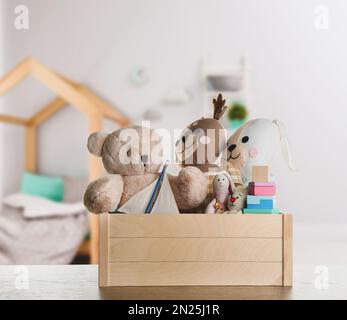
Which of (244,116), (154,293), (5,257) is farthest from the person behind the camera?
(244,116)

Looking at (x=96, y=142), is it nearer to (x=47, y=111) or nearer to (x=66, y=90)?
(x=66, y=90)

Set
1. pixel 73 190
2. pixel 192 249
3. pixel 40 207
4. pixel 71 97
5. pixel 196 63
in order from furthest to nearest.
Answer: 1. pixel 196 63
2. pixel 73 190
3. pixel 40 207
4. pixel 71 97
5. pixel 192 249

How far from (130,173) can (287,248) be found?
10.0 inches

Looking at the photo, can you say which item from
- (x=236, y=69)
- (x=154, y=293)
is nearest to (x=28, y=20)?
(x=236, y=69)

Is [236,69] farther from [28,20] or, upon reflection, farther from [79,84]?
[28,20]

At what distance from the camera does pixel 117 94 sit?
3346 mm

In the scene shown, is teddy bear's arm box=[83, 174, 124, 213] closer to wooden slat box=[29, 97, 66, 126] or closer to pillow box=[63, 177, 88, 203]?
pillow box=[63, 177, 88, 203]

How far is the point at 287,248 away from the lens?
0.67 meters

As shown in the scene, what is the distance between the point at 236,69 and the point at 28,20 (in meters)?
1.43

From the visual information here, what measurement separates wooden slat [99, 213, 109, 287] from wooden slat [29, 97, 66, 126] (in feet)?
9.11

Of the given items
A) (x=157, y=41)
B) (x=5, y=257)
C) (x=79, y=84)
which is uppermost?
(x=157, y=41)

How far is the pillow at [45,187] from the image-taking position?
3.16 m

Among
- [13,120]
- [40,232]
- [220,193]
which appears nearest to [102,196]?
[220,193]

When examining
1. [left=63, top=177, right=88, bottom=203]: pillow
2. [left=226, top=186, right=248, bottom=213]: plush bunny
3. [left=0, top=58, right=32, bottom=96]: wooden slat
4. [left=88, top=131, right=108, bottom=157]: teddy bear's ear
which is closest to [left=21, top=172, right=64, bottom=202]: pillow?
[left=63, top=177, right=88, bottom=203]: pillow
